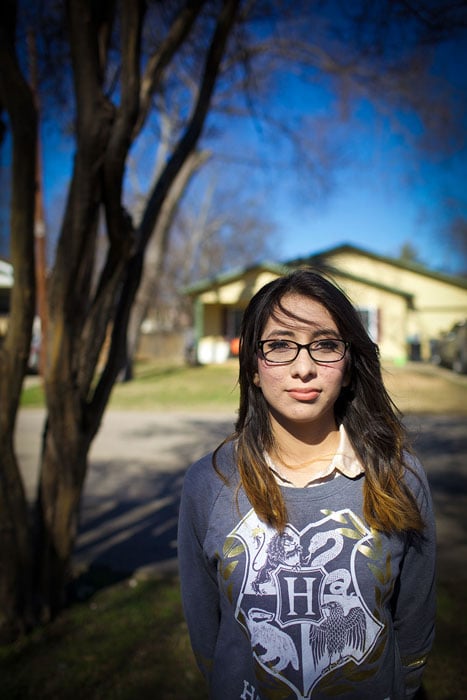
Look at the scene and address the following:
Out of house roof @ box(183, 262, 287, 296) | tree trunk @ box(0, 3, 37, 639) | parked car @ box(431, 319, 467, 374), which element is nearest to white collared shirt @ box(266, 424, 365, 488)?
tree trunk @ box(0, 3, 37, 639)

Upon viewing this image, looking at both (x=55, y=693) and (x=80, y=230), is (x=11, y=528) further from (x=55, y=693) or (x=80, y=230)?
(x=80, y=230)

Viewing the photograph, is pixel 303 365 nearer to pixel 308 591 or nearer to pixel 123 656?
pixel 308 591

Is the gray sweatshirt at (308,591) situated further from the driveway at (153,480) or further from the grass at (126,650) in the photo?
the grass at (126,650)

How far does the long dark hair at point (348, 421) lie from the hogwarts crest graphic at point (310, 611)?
0.10 metres

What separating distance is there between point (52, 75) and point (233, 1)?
183cm

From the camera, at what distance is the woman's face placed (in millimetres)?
1390

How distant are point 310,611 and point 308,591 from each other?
0.17 feet

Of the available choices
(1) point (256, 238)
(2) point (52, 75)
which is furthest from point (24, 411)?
(1) point (256, 238)

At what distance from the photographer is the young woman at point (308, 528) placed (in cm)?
131

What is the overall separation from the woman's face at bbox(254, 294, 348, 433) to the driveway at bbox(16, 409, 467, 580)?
572 millimetres

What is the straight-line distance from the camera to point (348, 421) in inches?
61.7

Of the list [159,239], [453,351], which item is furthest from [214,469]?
[453,351]

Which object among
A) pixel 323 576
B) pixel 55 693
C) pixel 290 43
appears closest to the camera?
pixel 323 576

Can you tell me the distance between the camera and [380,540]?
53.2 inches
